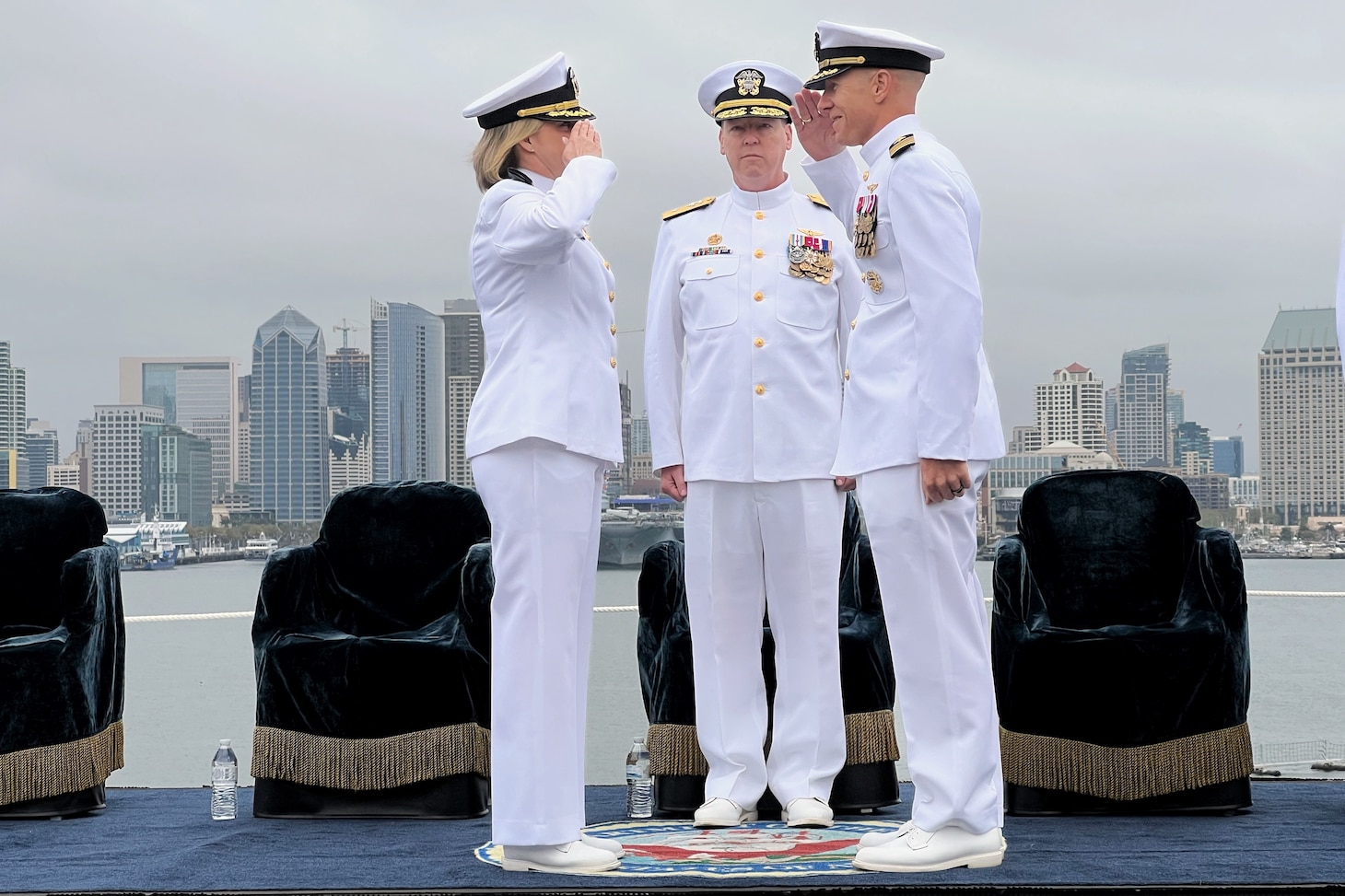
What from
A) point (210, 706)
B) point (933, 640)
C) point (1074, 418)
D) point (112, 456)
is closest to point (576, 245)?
point (933, 640)

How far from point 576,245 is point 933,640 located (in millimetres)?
977

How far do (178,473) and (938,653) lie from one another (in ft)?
19.4

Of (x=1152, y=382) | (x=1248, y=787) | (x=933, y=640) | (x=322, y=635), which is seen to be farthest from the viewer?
(x=1152, y=382)

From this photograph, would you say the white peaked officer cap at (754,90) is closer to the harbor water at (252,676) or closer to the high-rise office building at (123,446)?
the harbor water at (252,676)

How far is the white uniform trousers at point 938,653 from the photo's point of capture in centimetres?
241

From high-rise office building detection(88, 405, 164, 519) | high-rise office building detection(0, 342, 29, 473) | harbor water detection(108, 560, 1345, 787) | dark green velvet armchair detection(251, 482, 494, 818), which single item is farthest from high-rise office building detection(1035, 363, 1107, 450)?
high-rise office building detection(0, 342, 29, 473)

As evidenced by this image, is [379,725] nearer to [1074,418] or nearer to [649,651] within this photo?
[649,651]

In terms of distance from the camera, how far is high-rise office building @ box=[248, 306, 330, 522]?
6.84 metres

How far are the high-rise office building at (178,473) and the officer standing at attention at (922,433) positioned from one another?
481 centimetres

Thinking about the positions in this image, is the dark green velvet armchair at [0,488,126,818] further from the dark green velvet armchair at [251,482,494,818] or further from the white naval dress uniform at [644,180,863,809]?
the white naval dress uniform at [644,180,863,809]

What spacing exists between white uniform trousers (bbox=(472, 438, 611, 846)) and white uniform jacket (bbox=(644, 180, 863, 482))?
708mm

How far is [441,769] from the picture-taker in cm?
329

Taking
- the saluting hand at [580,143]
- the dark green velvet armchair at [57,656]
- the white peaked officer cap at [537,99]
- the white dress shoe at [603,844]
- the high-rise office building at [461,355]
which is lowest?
the white dress shoe at [603,844]

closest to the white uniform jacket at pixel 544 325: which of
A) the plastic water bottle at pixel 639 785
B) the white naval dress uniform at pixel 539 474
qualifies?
the white naval dress uniform at pixel 539 474
